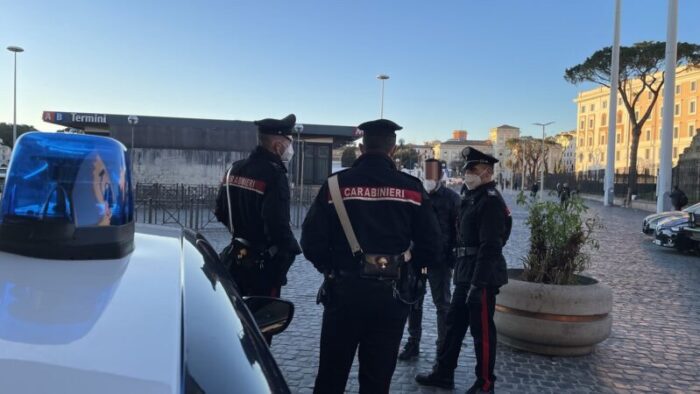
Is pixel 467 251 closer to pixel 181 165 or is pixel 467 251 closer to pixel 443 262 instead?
pixel 443 262

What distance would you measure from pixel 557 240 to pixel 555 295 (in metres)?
0.63

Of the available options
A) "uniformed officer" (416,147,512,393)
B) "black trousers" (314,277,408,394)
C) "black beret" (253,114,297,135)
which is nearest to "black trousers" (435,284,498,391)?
"uniformed officer" (416,147,512,393)

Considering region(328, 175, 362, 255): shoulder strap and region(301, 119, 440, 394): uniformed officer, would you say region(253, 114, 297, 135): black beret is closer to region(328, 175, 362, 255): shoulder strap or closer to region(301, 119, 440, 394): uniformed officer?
region(301, 119, 440, 394): uniformed officer

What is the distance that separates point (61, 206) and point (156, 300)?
0.48m

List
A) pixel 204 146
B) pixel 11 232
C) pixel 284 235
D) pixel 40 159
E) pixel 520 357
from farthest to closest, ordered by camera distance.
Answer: pixel 204 146 → pixel 520 357 → pixel 284 235 → pixel 40 159 → pixel 11 232

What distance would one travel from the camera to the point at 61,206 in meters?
1.63

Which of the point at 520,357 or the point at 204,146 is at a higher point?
the point at 204,146

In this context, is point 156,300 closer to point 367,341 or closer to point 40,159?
point 40,159

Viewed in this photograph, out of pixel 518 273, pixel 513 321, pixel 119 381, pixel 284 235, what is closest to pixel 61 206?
pixel 119 381

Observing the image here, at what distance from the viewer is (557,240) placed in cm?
572

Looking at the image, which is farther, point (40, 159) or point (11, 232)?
point (40, 159)

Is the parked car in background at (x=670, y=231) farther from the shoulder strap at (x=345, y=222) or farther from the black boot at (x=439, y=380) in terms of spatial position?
the shoulder strap at (x=345, y=222)

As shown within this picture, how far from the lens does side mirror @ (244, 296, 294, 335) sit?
91.0 inches

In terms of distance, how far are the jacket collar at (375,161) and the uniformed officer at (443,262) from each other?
2.22 m
